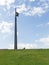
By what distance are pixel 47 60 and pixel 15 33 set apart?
1636 centimetres

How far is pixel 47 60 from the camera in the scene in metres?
24.3

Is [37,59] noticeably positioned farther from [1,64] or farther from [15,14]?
[15,14]

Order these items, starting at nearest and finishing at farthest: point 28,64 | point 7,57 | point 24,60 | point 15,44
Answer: point 28,64 → point 24,60 → point 7,57 → point 15,44

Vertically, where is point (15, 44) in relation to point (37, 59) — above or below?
below

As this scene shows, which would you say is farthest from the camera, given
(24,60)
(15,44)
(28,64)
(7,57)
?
(15,44)

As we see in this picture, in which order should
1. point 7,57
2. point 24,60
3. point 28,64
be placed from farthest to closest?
point 7,57 < point 24,60 < point 28,64

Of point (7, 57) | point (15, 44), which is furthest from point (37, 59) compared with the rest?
point (15, 44)

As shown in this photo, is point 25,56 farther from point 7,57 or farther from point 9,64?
point 9,64

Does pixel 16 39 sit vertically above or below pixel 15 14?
below

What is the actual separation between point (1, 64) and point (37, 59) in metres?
4.08

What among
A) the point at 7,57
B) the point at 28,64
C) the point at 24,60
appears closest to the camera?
the point at 28,64

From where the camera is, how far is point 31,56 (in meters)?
26.1

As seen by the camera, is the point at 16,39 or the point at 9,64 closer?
the point at 9,64

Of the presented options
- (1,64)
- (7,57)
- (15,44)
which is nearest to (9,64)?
(1,64)
